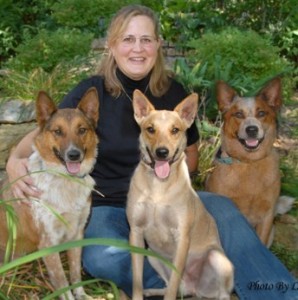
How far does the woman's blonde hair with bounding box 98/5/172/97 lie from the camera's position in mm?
3788

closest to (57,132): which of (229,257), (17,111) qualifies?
(229,257)

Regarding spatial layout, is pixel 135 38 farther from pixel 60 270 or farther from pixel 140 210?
pixel 60 270

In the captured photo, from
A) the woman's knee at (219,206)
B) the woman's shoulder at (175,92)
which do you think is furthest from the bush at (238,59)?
the woman's knee at (219,206)

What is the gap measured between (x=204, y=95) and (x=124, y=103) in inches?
70.0

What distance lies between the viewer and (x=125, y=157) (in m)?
3.83

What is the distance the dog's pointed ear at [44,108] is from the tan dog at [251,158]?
1.41 meters

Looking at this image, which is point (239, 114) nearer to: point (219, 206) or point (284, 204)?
point (219, 206)

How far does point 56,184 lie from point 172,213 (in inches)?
30.6

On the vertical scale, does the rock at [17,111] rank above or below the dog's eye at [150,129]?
below

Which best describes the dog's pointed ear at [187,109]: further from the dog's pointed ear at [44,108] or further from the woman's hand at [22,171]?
the woman's hand at [22,171]

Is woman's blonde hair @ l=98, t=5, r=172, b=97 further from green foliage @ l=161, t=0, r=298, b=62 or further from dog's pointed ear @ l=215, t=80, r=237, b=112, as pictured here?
green foliage @ l=161, t=0, r=298, b=62


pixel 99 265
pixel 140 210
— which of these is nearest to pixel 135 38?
pixel 140 210

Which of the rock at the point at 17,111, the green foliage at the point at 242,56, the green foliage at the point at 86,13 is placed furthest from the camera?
the green foliage at the point at 86,13

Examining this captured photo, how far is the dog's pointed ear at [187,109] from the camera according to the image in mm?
3332
